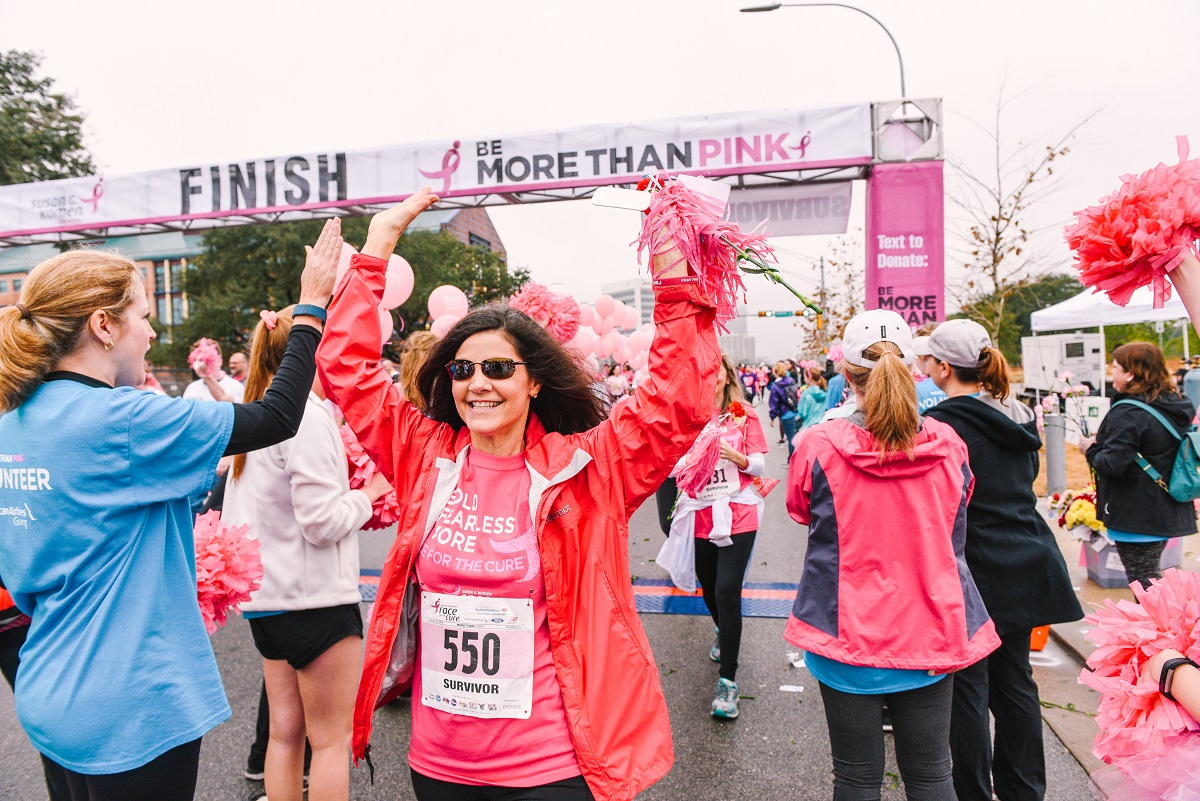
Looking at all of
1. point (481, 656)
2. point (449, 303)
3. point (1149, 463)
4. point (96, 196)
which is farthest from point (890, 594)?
point (96, 196)

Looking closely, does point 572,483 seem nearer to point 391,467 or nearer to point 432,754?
point 391,467

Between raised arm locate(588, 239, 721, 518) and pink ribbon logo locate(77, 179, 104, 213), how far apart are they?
11.4m

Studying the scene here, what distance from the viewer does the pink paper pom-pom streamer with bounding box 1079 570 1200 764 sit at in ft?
4.94

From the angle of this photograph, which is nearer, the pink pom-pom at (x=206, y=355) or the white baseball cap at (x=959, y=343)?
the white baseball cap at (x=959, y=343)

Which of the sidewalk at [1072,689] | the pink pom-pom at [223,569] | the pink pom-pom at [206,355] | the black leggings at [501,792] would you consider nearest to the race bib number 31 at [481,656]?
the black leggings at [501,792]

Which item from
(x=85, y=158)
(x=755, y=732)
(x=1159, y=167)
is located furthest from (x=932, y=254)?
(x=85, y=158)

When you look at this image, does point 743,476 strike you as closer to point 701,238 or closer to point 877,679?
point 877,679

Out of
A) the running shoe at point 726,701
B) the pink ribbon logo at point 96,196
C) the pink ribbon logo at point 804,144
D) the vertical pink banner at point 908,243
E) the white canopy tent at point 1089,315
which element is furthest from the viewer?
the white canopy tent at point 1089,315

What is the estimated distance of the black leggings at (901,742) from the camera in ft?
7.74

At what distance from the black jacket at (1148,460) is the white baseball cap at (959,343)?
1877mm

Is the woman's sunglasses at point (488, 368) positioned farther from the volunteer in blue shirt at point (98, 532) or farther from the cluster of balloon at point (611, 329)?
the cluster of balloon at point (611, 329)

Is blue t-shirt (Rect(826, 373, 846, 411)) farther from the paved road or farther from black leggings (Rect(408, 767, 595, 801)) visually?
black leggings (Rect(408, 767, 595, 801))

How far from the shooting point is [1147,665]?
1.56 meters

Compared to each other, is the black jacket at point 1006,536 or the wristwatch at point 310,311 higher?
the wristwatch at point 310,311
